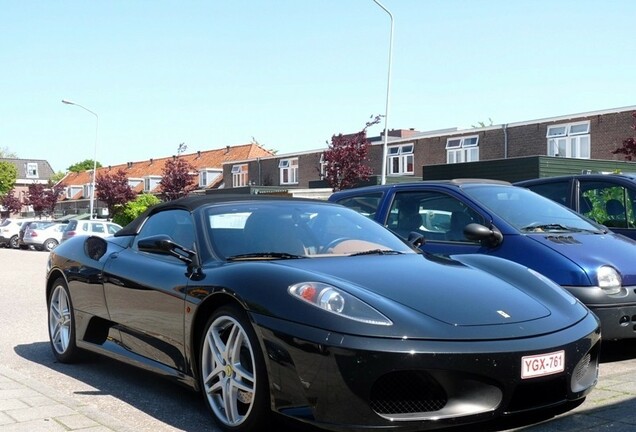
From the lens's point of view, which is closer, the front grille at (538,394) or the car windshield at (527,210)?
the front grille at (538,394)

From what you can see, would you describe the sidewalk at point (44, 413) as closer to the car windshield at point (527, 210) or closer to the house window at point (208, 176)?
the car windshield at point (527, 210)

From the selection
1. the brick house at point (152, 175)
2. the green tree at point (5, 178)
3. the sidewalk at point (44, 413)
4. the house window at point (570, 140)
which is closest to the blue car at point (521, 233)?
the sidewalk at point (44, 413)

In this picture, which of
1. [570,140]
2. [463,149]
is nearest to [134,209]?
[463,149]

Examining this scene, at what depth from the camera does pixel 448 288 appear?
3.88 metres

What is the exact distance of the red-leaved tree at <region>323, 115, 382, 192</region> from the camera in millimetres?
36062

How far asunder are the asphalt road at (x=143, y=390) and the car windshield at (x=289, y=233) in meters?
0.98

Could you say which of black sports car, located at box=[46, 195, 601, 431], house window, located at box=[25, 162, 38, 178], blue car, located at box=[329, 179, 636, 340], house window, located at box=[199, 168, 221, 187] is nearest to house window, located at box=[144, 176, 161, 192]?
house window, located at box=[199, 168, 221, 187]

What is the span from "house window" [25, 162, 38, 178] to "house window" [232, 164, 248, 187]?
5038 cm

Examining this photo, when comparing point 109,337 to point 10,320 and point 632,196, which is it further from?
point 632,196

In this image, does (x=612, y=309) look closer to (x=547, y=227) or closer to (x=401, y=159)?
(x=547, y=227)

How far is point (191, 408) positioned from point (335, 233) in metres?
1.37

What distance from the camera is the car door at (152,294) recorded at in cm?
432

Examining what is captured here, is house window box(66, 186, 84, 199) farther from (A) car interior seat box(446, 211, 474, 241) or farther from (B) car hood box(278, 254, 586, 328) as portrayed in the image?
(B) car hood box(278, 254, 586, 328)

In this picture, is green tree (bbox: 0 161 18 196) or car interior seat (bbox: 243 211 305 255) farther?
green tree (bbox: 0 161 18 196)
